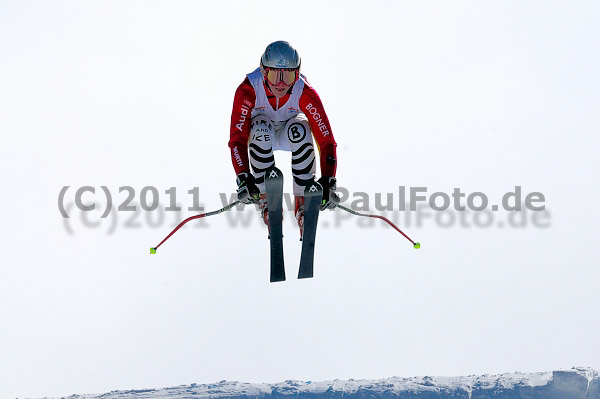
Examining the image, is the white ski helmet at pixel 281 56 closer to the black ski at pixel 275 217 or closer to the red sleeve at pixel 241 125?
the red sleeve at pixel 241 125

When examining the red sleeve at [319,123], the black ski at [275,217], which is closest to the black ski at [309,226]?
the black ski at [275,217]

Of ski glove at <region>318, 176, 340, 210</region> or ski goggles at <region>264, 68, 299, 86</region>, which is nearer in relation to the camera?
ski goggles at <region>264, 68, 299, 86</region>

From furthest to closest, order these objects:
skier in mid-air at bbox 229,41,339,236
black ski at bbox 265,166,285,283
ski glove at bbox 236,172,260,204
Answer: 1. skier in mid-air at bbox 229,41,339,236
2. ski glove at bbox 236,172,260,204
3. black ski at bbox 265,166,285,283

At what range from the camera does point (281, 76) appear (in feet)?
57.8

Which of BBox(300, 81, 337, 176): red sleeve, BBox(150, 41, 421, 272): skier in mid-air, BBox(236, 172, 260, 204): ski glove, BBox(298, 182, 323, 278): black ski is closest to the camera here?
BBox(298, 182, 323, 278): black ski

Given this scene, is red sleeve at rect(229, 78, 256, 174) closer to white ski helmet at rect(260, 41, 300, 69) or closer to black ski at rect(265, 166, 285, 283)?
black ski at rect(265, 166, 285, 283)

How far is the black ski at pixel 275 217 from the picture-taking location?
16938mm

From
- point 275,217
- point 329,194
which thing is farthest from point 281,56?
point 275,217

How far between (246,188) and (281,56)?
8.96 feet

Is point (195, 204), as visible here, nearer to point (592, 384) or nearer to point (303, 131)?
point (303, 131)

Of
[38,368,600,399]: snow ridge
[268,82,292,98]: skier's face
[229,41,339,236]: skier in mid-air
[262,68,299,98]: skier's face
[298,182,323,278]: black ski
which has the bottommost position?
[38,368,600,399]: snow ridge

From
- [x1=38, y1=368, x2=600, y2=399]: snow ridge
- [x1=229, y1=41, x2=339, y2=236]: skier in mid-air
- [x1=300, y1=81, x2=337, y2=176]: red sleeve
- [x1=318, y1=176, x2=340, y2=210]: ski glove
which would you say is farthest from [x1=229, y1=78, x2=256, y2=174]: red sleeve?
[x1=38, y1=368, x2=600, y2=399]: snow ridge

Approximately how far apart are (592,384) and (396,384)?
50.3 m

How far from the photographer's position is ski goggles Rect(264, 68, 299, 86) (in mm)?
17547
